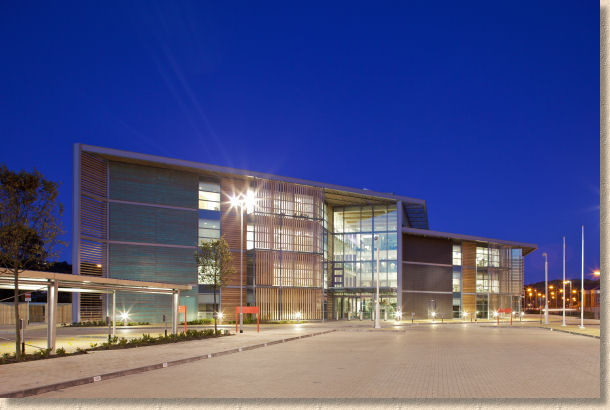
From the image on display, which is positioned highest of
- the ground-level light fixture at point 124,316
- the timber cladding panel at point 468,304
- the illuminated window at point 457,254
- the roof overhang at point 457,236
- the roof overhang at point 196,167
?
the roof overhang at point 196,167

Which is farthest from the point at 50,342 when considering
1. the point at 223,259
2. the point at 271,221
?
the point at 271,221

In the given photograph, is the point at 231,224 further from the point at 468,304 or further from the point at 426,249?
the point at 468,304

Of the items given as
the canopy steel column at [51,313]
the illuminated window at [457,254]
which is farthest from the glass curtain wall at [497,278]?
the canopy steel column at [51,313]

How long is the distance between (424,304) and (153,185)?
3244 centimetres

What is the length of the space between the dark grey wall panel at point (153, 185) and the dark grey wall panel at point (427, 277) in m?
24.7

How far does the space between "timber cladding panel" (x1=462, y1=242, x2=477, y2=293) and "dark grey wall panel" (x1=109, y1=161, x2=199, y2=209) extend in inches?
1366

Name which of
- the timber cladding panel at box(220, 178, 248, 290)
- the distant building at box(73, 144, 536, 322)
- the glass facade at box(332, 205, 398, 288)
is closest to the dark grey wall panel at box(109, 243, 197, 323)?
the distant building at box(73, 144, 536, 322)

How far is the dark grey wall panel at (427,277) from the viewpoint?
6147 centimetres

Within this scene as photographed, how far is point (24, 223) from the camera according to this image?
16.7 meters

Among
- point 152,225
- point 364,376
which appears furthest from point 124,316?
point 364,376

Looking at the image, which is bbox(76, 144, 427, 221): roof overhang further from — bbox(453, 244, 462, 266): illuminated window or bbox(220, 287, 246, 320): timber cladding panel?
bbox(453, 244, 462, 266): illuminated window

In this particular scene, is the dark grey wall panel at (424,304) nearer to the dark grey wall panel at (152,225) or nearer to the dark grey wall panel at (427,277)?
the dark grey wall panel at (427,277)

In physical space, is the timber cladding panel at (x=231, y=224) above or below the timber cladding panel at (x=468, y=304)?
above

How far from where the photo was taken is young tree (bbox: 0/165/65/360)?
637 inches
